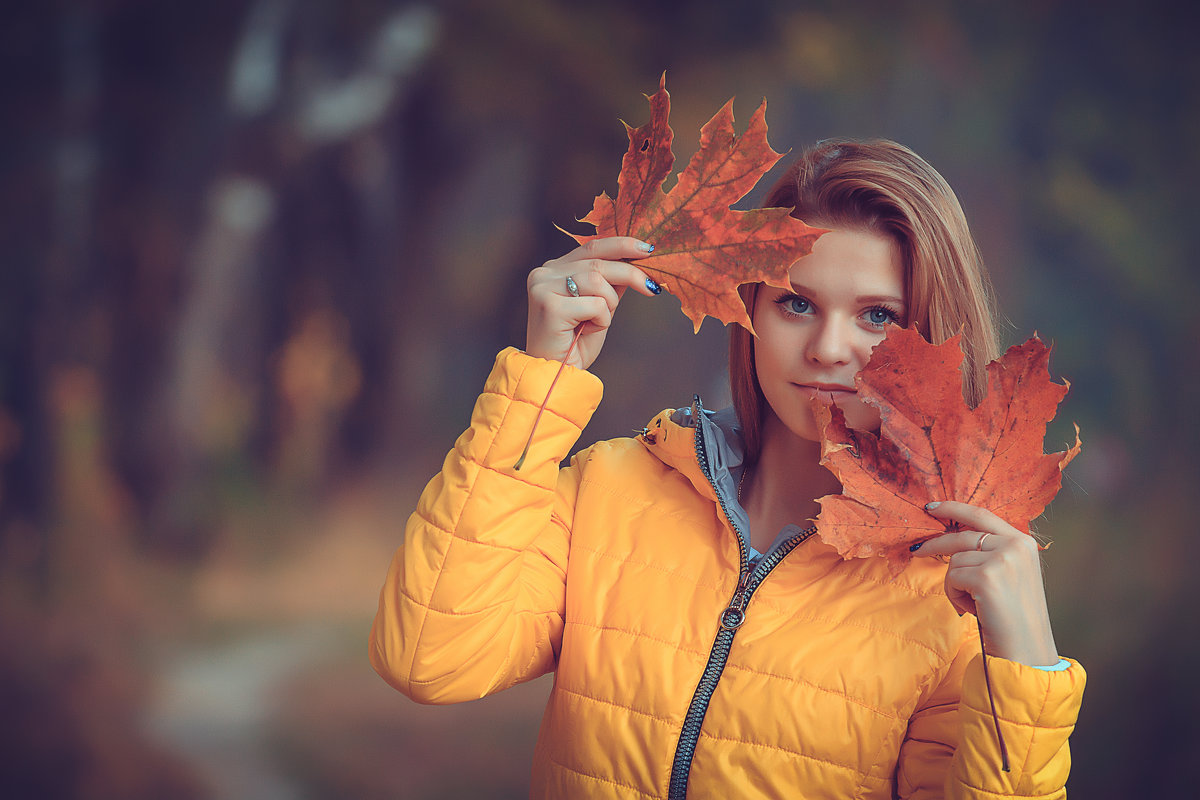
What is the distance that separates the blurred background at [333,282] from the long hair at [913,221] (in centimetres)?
145

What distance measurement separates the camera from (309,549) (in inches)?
105

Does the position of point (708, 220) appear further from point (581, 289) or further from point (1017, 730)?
point (1017, 730)

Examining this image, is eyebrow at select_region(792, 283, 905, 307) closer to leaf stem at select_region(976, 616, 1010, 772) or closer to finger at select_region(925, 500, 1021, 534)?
finger at select_region(925, 500, 1021, 534)

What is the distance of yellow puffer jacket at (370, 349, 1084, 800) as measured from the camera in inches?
35.5

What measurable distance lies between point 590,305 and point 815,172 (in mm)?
334

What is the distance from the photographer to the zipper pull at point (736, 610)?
0.95 metres

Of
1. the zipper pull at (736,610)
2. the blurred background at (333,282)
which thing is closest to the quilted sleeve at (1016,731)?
the zipper pull at (736,610)

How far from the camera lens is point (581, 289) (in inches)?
35.0

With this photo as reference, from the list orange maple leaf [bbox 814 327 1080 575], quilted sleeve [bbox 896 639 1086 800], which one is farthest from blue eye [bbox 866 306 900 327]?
quilted sleeve [bbox 896 639 1086 800]

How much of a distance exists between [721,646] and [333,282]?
80.6 inches

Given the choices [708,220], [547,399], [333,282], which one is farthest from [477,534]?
[333,282]

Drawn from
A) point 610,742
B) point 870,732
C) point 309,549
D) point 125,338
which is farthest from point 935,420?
point 125,338

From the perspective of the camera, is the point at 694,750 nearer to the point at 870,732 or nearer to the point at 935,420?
the point at 870,732

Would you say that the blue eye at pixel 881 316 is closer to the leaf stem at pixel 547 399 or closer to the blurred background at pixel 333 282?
the leaf stem at pixel 547 399
